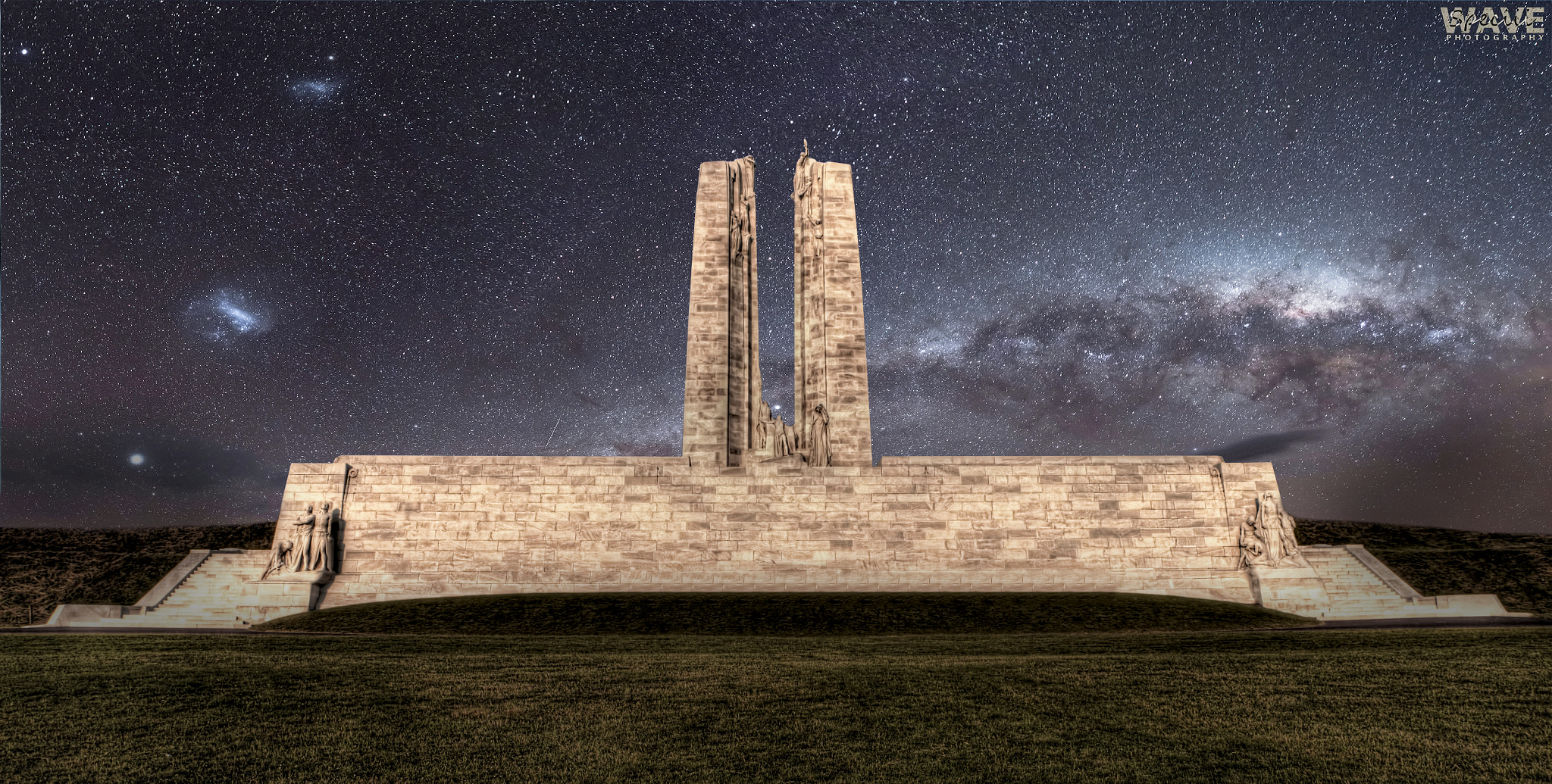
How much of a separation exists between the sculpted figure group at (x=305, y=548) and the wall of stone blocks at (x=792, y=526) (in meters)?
0.68

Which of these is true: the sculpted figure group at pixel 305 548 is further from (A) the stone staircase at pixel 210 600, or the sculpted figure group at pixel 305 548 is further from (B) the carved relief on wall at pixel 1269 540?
(B) the carved relief on wall at pixel 1269 540

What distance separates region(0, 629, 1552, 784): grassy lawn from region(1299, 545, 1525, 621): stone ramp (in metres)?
10.5

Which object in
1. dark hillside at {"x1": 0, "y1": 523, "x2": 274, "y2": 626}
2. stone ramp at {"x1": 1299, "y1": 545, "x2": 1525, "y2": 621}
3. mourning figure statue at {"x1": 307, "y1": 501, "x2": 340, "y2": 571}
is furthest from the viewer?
dark hillside at {"x1": 0, "y1": 523, "x2": 274, "y2": 626}

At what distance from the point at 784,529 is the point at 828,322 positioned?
7694mm

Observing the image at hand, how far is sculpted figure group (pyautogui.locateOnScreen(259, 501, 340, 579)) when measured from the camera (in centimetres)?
2205

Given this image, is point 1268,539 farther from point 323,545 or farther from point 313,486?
point 313,486

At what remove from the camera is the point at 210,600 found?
21.0 m

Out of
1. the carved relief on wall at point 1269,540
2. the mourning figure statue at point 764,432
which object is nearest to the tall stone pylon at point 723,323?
the mourning figure statue at point 764,432

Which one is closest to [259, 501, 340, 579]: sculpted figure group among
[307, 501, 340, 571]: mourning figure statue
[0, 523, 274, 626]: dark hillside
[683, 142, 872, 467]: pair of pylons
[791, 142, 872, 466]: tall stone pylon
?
[307, 501, 340, 571]: mourning figure statue

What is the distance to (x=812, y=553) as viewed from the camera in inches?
906

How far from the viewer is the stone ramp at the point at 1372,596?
64.4 feet

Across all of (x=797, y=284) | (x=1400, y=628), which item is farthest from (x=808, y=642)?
(x=797, y=284)

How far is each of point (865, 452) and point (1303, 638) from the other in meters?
14.4

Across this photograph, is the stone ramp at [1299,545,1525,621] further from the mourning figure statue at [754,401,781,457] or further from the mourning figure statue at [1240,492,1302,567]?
the mourning figure statue at [754,401,781,457]
